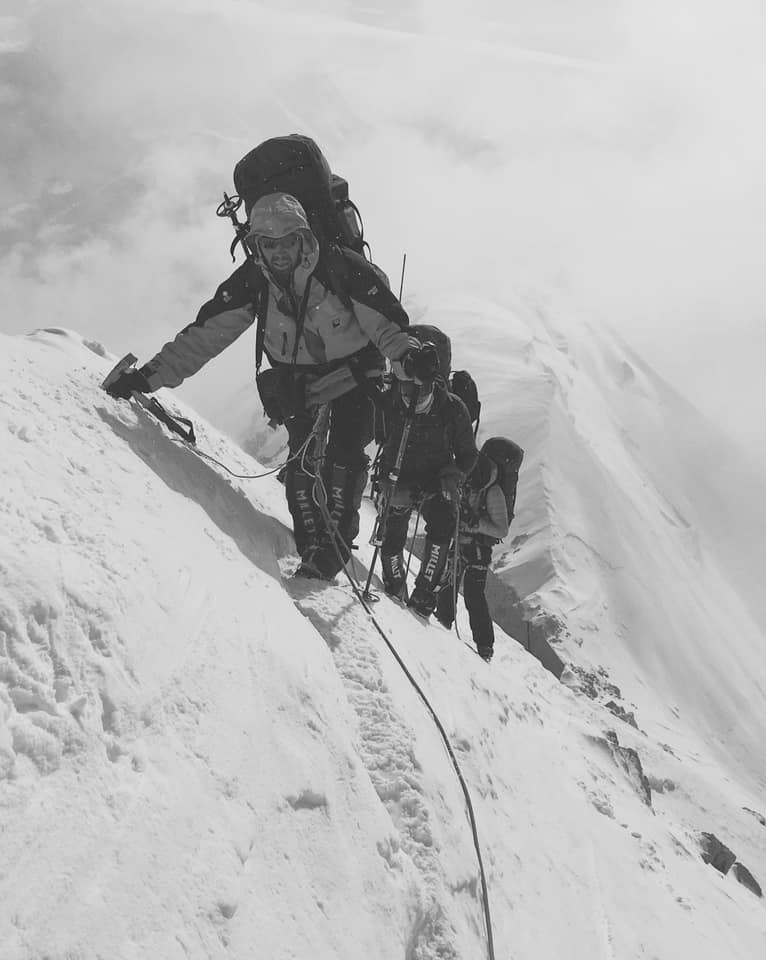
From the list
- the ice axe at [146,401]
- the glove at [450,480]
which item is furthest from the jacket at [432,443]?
the ice axe at [146,401]

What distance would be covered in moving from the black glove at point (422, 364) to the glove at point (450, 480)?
5.26ft

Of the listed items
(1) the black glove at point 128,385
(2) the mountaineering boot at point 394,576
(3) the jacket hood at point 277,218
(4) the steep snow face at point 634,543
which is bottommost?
(4) the steep snow face at point 634,543

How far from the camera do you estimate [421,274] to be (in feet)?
328

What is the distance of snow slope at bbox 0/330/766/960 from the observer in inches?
88.6

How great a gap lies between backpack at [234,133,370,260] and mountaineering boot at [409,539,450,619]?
2714 millimetres

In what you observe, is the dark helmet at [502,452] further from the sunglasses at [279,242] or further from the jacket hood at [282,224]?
the sunglasses at [279,242]

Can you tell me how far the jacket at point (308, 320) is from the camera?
15.9ft

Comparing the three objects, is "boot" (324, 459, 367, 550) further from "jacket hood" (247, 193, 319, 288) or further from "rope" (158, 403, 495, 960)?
"jacket hood" (247, 193, 319, 288)

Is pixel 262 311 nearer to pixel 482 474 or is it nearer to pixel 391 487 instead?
pixel 391 487

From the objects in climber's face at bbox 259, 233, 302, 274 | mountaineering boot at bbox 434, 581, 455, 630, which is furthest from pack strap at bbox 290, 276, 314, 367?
mountaineering boot at bbox 434, 581, 455, 630

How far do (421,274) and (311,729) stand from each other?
100 m

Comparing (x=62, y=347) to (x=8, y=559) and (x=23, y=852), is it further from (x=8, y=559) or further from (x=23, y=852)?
(x=23, y=852)

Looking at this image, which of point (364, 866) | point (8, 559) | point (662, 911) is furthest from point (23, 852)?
point (662, 911)

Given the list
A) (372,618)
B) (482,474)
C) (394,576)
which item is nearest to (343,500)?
(372,618)
